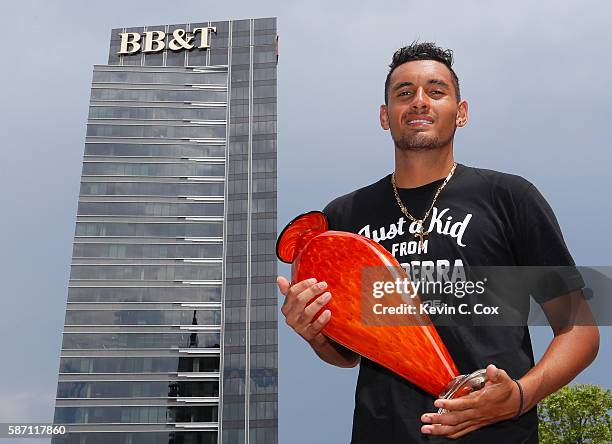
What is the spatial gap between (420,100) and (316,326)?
4.09 ft

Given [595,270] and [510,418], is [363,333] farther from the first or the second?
[595,270]

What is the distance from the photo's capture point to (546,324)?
3000 mm

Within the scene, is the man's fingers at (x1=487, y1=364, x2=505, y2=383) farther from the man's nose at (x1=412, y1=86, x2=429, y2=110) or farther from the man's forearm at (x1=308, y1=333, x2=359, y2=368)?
the man's nose at (x1=412, y1=86, x2=429, y2=110)

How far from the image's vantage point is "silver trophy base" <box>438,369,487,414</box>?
2578 millimetres

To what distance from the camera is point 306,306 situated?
3000mm

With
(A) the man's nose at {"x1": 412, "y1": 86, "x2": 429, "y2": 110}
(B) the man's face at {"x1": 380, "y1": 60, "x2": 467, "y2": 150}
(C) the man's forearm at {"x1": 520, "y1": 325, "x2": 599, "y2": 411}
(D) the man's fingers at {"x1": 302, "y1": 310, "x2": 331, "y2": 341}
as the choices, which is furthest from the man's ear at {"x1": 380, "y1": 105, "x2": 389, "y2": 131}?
(C) the man's forearm at {"x1": 520, "y1": 325, "x2": 599, "y2": 411}

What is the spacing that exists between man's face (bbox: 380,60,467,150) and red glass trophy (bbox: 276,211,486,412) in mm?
688

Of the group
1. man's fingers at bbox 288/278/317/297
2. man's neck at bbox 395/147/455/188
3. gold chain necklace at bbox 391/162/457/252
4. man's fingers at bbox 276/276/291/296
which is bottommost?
man's fingers at bbox 288/278/317/297

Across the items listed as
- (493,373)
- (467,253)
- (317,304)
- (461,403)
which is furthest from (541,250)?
(317,304)

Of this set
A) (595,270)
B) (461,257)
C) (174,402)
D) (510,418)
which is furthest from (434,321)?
(174,402)

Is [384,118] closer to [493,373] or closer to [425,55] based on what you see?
[425,55]

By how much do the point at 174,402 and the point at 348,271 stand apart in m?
66.7

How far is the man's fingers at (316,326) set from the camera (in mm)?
2957

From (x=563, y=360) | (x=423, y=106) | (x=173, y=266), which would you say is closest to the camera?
(x=563, y=360)
